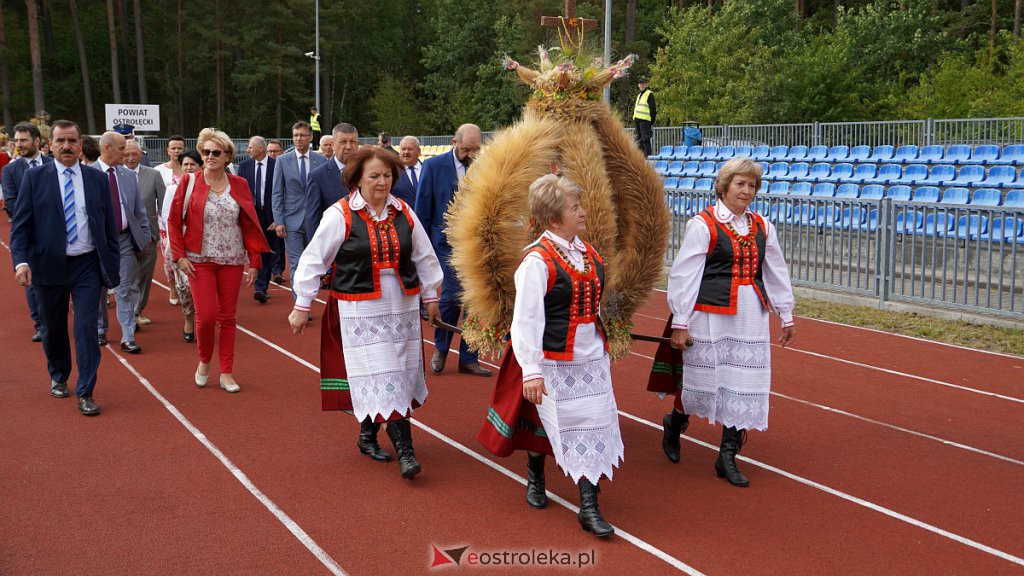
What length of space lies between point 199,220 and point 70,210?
102 cm

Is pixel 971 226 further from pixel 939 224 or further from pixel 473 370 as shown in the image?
pixel 473 370

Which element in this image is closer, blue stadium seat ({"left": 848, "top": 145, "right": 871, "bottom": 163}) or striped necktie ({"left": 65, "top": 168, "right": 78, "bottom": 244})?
striped necktie ({"left": 65, "top": 168, "right": 78, "bottom": 244})

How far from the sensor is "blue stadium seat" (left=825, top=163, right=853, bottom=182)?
19062 mm

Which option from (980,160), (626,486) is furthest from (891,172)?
(626,486)

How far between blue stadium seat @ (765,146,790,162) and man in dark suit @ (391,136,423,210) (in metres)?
12.5

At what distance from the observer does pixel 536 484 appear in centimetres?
549

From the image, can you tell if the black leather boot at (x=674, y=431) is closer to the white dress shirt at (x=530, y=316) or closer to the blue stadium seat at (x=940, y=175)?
the white dress shirt at (x=530, y=316)

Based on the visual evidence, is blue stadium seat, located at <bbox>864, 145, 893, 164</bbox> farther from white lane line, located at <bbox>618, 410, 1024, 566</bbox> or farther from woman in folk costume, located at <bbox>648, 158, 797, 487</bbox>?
woman in folk costume, located at <bbox>648, 158, 797, 487</bbox>

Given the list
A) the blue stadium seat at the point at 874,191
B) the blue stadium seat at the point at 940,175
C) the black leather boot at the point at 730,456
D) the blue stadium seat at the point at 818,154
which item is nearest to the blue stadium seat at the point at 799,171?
the blue stadium seat at the point at 818,154

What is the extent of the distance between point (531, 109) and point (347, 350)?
6.16 feet

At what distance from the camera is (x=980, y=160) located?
58.0 ft

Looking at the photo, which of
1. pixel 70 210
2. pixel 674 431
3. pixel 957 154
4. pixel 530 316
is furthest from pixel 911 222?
pixel 70 210

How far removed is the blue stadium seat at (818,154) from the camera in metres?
20.6

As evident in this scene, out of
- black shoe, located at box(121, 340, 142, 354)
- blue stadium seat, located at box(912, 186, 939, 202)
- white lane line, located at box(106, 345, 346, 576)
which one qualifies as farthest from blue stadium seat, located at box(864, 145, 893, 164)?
white lane line, located at box(106, 345, 346, 576)
